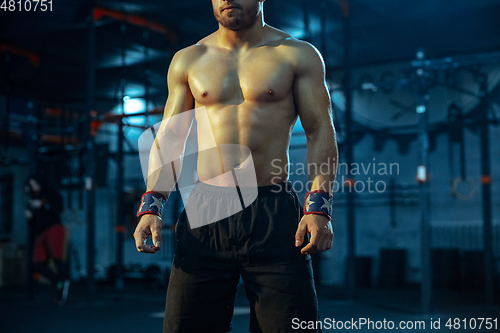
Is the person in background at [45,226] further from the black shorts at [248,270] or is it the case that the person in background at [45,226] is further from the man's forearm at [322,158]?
the man's forearm at [322,158]

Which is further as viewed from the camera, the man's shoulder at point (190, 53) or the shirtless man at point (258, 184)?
the man's shoulder at point (190, 53)

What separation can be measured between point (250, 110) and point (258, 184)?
0.21 meters

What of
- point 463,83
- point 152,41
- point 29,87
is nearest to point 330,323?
point 152,41

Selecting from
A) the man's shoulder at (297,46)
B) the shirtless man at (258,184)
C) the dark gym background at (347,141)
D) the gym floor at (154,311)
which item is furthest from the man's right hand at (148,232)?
the dark gym background at (347,141)

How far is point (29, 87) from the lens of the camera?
902 cm

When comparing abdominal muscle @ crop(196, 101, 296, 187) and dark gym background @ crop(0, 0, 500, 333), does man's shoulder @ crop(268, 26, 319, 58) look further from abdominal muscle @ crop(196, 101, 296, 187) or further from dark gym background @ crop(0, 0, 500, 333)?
dark gym background @ crop(0, 0, 500, 333)

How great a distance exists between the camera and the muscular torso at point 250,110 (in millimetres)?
1479

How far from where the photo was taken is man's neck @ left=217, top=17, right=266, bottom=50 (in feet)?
5.11

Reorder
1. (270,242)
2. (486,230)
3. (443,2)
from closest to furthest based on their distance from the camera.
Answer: (270,242)
(486,230)
(443,2)

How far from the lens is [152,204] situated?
147cm

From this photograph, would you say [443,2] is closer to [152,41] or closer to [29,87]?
[152,41]

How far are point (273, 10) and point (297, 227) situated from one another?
4217 millimetres

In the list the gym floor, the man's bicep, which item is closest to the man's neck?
the man's bicep

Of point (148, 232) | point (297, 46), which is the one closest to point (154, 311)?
point (148, 232)
